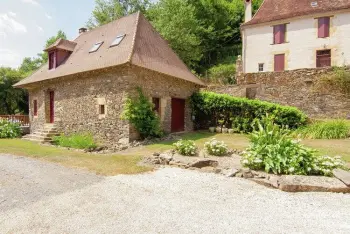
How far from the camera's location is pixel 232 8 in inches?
1180

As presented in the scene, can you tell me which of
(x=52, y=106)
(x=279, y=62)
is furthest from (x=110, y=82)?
(x=279, y=62)

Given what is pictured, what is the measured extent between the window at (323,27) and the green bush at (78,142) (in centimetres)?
1780

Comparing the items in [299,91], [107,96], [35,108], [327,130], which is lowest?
[327,130]

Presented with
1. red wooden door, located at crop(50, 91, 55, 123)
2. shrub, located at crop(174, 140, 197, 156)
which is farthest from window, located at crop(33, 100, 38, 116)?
shrub, located at crop(174, 140, 197, 156)

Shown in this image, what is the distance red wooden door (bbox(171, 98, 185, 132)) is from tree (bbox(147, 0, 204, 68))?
34.2 feet

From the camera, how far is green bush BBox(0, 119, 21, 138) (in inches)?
597

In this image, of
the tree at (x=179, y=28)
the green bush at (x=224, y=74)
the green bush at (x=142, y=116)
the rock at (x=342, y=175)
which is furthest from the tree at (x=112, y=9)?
the rock at (x=342, y=175)

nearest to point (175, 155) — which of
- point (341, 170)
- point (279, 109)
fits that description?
point (341, 170)

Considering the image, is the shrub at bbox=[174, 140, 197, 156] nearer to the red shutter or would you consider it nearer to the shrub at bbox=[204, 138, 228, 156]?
Result: the shrub at bbox=[204, 138, 228, 156]

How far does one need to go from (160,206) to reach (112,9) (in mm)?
30920

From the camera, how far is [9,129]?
1544cm

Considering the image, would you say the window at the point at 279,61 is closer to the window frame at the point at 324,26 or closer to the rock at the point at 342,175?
the window frame at the point at 324,26

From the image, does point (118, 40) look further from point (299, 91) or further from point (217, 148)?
point (299, 91)

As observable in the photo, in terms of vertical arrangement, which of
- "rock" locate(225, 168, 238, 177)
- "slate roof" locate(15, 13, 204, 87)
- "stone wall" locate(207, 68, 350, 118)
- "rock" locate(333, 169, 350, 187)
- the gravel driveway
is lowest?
the gravel driveway
